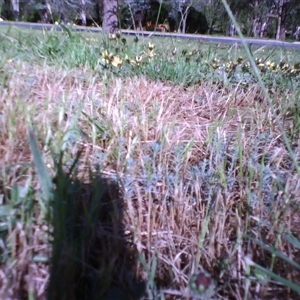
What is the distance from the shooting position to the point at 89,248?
4.85 ft

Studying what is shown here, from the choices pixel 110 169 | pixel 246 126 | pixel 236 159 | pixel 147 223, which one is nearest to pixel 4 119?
pixel 110 169

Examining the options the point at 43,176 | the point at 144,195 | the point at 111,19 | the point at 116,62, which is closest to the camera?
the point at 43,176

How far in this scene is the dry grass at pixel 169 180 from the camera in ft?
4.67

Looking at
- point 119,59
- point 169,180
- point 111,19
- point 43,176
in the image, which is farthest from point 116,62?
point 111,19

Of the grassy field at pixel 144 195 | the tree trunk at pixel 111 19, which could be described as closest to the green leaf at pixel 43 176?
the grassy field at pixel 144 195

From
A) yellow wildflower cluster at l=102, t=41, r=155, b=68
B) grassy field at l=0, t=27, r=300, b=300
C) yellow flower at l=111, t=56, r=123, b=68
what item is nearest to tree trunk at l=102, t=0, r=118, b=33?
yellow wildflower cluster at l=102, t=41, r=155, b=68

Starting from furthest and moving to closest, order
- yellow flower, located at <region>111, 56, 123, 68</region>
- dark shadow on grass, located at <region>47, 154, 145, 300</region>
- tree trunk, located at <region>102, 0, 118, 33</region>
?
tree trunk, located at <region>102, 0, 118, 33</region>, yellow flower, located at <region>111, 56, 123, 68</region>, dark shadow on grass, located at <region>47, 154, 145, 300</region>

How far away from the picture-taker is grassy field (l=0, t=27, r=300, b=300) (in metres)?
1.38

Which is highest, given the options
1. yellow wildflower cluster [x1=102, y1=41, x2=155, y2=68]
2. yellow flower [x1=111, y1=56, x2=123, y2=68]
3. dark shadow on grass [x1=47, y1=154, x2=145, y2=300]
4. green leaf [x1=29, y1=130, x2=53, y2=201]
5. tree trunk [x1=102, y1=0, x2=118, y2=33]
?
tree trunk [x1=102, y1=0, x2=118, y2=33]

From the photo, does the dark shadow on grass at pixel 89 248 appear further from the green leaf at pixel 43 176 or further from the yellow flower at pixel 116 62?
the yellow flower at pixel 116 62

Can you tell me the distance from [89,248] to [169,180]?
0.47m

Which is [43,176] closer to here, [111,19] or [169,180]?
[169,180]

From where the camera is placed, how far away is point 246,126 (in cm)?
246

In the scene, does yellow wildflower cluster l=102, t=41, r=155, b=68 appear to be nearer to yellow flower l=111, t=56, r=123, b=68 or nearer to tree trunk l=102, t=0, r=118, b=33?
yellow flower l=111, t=56, r=123, b=68
